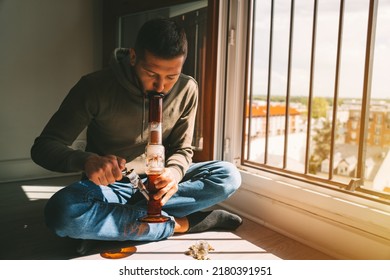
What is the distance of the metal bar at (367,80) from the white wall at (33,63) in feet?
6.41

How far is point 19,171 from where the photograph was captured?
7.97 feet

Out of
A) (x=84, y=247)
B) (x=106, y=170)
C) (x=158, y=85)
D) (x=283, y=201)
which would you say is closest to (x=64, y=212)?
(x=84, y=247)

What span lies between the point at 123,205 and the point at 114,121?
0.31m

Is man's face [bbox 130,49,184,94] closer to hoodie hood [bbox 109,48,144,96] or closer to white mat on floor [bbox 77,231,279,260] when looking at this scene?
hoodie hood [bbox 109,48,144,96]

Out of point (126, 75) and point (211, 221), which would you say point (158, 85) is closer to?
point (126, 75)

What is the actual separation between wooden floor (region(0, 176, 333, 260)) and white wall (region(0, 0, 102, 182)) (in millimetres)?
805

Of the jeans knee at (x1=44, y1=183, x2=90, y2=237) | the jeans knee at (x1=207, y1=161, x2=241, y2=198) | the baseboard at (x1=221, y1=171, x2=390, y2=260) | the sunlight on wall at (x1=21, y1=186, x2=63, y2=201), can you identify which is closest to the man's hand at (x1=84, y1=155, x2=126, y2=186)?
the jeans knee at (x1=44, y1=183, x2=90, y2=237)

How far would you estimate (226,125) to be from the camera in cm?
186

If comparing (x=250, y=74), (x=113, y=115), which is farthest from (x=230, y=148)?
(x=113, y=115)

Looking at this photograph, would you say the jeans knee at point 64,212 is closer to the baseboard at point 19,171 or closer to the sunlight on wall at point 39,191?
the sunlight on wall at point 39,191

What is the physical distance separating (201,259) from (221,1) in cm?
123

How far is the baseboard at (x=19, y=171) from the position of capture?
2.37 m

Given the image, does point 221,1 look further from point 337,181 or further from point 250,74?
point 337,181

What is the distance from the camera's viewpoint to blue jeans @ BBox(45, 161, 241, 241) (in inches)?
46.4
